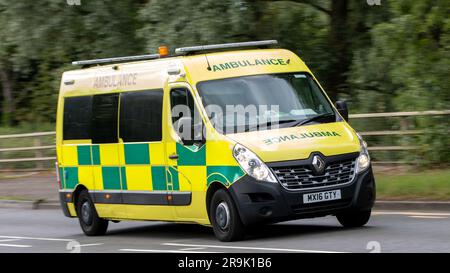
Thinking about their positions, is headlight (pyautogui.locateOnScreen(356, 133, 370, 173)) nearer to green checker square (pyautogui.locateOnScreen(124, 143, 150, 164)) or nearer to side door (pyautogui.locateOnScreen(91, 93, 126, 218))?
green checker square (pyautogui.locateOnScreen(124, 143, 150, 164))

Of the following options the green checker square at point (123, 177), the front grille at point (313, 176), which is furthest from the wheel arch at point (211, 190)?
the green checker square at point (123, 177)

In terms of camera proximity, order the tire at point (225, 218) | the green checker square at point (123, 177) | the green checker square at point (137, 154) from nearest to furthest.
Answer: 1. the tire at point (225, 218)
2. the green checker square at point (137, 154)
3. the green checker square at point (123, 177)

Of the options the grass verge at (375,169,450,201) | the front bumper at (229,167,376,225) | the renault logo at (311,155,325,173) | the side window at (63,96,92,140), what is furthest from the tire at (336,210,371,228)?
the side window at (63,96,92,140)

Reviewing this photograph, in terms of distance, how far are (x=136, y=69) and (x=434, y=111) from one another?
778 centimetres

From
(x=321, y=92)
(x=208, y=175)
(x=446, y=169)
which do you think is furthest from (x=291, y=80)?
(x=446, y=169)

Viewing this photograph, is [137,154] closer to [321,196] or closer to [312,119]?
[312,119]

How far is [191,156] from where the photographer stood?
13547mm

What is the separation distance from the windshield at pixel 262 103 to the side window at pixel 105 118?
7.24ft

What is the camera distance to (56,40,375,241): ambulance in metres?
12.6

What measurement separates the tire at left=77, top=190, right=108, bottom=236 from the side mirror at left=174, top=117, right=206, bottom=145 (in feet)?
10.1

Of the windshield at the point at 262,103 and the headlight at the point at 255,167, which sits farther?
the windshield at the point at 262,103

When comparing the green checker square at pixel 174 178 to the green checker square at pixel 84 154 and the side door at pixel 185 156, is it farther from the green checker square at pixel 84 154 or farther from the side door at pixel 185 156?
the green checker square at pixel 84 154

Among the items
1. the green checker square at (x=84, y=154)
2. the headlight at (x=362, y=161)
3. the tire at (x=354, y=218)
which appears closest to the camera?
the headlight at (x=362, y=161)

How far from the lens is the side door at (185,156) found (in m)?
13.4
